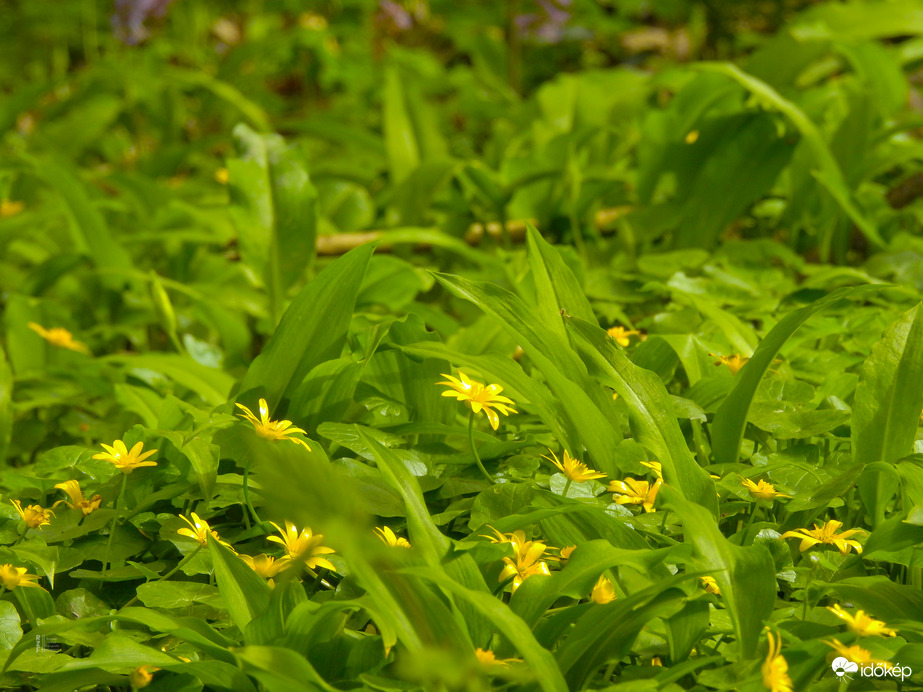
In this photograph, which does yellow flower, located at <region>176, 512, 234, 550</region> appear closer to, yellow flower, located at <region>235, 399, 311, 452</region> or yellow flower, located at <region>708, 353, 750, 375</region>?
yellow flower, located at <region>235, 399, 311, 452</region>

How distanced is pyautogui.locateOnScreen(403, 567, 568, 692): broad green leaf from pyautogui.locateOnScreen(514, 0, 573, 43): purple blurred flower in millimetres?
3792

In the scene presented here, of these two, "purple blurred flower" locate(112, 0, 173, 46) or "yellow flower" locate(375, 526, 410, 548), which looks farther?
"purple blurred flower" locate(112, 0, 173, 46)

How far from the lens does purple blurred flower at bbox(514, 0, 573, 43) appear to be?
415cm

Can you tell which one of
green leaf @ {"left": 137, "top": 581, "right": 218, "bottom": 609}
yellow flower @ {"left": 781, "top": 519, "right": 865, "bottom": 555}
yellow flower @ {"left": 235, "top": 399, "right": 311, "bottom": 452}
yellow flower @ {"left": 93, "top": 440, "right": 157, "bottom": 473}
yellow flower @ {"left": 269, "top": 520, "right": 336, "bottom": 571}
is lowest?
green leaf @ {"left": 137, "top": 581, "right": 218, "bottom": 609}

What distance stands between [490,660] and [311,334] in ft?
2.03

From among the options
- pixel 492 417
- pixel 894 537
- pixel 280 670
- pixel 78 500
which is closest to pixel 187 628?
pixel 280 670

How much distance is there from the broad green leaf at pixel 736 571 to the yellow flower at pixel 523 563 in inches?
5.9

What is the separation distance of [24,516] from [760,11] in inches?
181

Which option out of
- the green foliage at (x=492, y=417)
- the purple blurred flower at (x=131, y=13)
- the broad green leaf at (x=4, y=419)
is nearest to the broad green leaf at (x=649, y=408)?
the green foliage at (x=492, y=417)

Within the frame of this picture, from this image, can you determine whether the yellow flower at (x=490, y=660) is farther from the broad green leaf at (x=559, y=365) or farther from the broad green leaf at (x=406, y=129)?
the broad green leaf at (x=406, y=129)

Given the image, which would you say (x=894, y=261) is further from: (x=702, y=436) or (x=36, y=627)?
(x=36, y=627)

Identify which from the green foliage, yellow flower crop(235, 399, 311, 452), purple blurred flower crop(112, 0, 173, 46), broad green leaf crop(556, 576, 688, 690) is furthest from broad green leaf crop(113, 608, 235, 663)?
purple blurred flower crop(112, 0, 173, 46)

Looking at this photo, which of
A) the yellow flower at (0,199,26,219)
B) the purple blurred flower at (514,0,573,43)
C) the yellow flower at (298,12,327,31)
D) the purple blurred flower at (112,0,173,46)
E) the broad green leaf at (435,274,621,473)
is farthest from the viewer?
the yellow flower at (298,12,327,31)

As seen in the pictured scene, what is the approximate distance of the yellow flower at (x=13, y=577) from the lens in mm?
929
